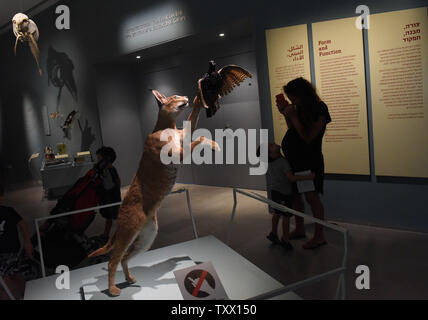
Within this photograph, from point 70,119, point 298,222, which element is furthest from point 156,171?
point 70,119

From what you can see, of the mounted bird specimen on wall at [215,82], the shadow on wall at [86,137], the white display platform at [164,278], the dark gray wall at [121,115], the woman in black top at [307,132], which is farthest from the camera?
the shadow on wall at [86,137]

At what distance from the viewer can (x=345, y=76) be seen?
3236mm

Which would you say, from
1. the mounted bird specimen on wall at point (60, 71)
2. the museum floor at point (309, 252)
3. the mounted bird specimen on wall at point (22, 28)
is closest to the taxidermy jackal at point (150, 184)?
the museum floor at point (309, 252)

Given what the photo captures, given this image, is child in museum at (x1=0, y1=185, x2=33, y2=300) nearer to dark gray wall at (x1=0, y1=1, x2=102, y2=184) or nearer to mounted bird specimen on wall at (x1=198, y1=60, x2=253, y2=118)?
dark gray wall at (x1=0, y1=1, x2=102, y2=184)

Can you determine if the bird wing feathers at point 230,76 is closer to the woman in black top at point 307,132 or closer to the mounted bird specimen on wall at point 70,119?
the woman in black top at point 307,132

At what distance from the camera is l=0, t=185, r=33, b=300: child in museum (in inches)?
89.7

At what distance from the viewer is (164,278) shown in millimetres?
1928

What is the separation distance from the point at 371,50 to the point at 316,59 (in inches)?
19.4

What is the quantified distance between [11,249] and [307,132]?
2295 mm

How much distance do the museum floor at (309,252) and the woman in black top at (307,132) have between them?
0.94ft

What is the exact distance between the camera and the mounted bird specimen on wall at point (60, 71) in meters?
6.34

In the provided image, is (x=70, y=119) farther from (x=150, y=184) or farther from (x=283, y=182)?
(x=150, y=184)

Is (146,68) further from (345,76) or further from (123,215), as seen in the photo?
(123,215)

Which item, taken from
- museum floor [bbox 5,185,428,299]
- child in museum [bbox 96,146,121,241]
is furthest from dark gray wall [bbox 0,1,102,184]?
child in museum [bbox 96,146,121,241]
